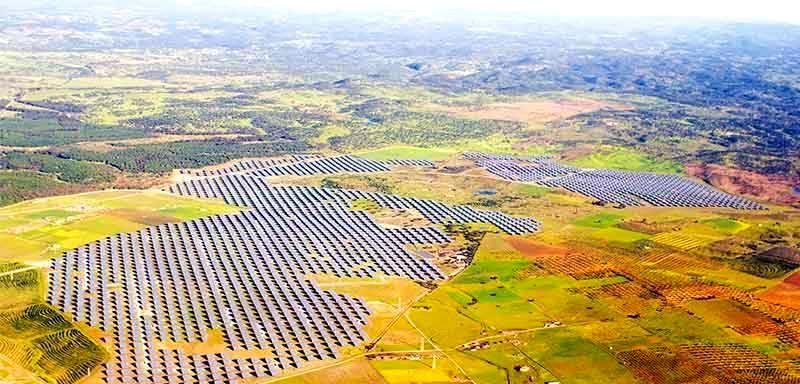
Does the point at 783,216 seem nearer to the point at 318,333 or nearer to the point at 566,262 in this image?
the point at 566,262

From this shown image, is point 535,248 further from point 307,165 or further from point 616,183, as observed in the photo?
point 307,165

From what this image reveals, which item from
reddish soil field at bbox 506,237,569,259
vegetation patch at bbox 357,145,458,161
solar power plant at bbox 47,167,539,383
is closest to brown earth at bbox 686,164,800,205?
vegetation patch at bbox 357,145,458,161

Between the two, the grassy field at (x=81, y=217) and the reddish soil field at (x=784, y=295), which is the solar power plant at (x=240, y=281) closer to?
the grassy field at (x=81, y=217)

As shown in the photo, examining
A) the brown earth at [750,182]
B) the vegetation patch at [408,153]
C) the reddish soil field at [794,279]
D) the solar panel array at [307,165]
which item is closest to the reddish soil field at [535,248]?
the reddish soil field at [794,279]

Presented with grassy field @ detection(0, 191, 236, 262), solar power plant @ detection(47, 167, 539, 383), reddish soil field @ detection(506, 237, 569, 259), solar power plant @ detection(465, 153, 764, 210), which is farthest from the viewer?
solar power plant @ detection(465, 153, 764, 210)

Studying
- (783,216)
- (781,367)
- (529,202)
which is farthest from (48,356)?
(783,216)

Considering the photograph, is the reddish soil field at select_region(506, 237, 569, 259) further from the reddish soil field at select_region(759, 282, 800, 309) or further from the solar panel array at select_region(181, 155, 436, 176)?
the solar panel array at select_region(181, 155, 436, 176)
